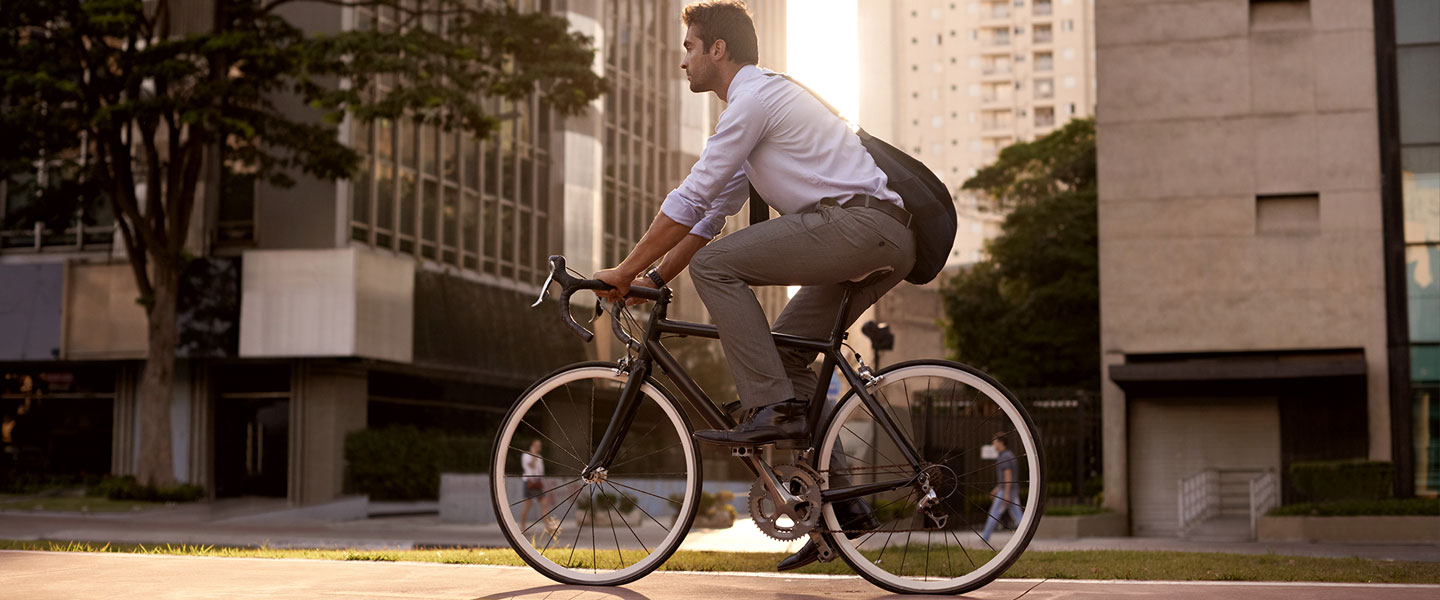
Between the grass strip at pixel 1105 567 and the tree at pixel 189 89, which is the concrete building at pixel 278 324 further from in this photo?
the grass strip at pixel 1105 567

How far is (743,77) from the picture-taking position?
4.56m

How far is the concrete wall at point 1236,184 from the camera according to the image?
26.3 m

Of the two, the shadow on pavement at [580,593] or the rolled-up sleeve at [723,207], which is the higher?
the rolled-up sleeve at [723,207]

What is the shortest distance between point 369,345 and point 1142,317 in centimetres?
1533

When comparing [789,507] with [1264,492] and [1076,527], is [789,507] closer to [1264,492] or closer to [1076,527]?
[1076,527]

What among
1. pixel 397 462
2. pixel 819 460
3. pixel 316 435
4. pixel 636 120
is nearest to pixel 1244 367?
pixel 397 462

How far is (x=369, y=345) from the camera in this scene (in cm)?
3041

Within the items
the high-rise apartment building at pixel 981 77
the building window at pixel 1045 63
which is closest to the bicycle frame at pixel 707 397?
the high-rise apartment building at pixel 981 77

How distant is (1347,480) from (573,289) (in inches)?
854

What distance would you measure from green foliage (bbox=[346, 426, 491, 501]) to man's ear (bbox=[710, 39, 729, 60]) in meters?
28.0

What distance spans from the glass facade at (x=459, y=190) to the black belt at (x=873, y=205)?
26.3 m

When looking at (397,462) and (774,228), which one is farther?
(397,462)

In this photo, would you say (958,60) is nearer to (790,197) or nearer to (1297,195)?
(1297,195)

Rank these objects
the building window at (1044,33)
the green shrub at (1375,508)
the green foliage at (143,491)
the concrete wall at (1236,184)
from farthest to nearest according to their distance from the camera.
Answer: the building window at (1044,33) → the concrete wall at (1236,184) → the green foliage at (143,491) → the green shrub at (1375,508)
